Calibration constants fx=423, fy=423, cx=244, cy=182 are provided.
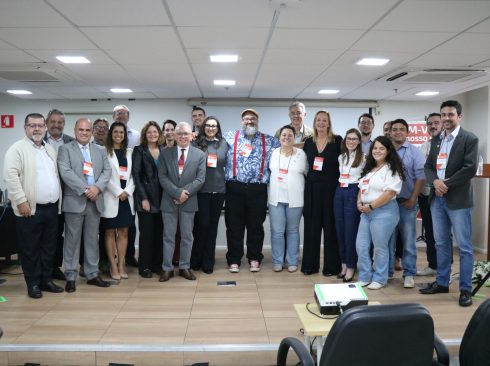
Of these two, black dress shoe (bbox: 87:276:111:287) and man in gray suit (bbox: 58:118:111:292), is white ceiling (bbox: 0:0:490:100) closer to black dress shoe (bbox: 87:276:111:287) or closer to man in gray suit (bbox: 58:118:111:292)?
man in gray suit (bbox: 58:118:111:292)

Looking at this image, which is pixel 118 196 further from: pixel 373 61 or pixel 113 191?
pixel 373 61

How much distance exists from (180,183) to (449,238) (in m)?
2.63

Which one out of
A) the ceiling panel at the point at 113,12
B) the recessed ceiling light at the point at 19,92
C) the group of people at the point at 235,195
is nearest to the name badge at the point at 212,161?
the group of people at the point at 235,195

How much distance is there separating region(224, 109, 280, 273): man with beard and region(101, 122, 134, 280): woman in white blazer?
1.08 metres

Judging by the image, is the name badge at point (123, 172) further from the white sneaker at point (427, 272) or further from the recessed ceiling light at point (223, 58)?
the white sneaker at point (427, 272)

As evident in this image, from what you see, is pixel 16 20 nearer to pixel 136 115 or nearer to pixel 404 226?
pixel 404 226

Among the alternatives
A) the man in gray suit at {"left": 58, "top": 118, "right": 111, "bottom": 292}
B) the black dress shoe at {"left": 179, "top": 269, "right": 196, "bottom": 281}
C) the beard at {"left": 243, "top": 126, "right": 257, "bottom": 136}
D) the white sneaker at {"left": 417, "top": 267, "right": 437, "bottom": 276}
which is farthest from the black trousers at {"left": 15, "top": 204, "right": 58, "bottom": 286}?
the white sneaker at {"left": 417, "top": 267, "right": 437, "bottom": 276}

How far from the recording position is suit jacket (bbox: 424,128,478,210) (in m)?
3.61

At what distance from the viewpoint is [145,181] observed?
4434 mm

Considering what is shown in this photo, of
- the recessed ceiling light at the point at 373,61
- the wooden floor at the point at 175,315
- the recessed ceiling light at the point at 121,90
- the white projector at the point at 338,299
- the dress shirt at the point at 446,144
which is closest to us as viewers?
the white projector at the point at 338,299

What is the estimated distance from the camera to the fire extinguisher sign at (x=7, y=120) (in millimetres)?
8219

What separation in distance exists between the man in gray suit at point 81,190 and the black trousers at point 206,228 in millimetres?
1031

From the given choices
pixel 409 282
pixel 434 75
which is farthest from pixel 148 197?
pixel 434 75

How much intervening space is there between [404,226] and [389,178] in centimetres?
70
